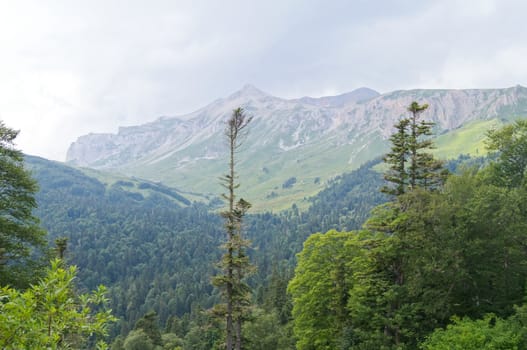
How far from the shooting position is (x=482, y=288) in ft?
92.6

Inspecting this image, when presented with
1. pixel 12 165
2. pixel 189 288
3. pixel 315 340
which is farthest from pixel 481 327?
pixel 189 288

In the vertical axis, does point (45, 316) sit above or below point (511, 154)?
below

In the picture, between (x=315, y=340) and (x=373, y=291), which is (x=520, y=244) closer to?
(x=373, y=291)

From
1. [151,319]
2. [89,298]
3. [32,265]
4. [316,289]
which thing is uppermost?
[89,298]

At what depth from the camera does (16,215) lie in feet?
70.4

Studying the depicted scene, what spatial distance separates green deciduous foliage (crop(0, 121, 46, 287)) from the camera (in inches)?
818

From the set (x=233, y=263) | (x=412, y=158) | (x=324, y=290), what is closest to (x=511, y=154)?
(x=412, y=158)

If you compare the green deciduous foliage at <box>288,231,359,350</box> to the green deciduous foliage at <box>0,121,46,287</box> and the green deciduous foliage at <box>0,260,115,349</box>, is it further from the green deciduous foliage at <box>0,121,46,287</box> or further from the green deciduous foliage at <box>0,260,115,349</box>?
the green deciduous foliage at <box>0,260,115,349</box>

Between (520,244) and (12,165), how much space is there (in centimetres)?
3669

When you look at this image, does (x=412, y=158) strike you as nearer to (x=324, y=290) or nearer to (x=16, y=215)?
(x=324, y=290)

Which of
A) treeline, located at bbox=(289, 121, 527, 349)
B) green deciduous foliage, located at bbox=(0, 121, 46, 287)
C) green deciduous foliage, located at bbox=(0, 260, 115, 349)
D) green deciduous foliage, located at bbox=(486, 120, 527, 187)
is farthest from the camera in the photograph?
green deciduous foliage, located at bbox=(486, 120, 527, 187)

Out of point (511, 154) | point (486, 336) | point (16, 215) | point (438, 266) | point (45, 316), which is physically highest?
point (511, 154)

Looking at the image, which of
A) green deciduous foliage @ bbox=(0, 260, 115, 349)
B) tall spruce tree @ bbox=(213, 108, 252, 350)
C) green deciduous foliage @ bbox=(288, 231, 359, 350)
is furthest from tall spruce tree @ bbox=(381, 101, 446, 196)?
green deciduous foliage @ bbox=(0, 260, 115, 349)

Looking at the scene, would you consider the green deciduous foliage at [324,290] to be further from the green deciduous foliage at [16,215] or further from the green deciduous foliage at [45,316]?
the green deciduous foliage at [45,316]
